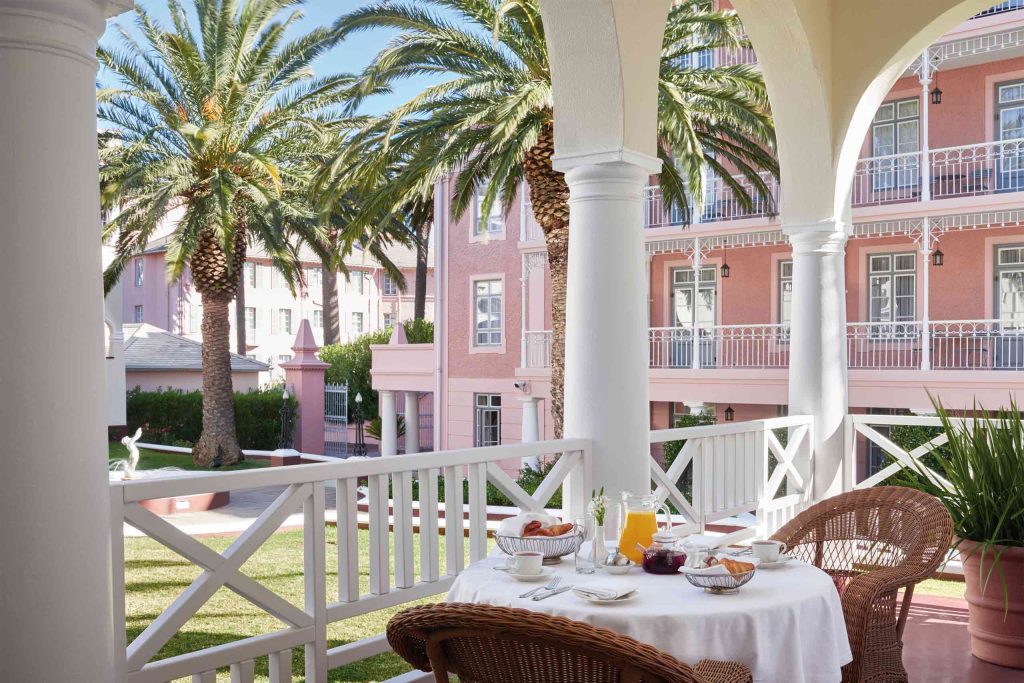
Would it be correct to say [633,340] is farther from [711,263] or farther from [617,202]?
[711,263]

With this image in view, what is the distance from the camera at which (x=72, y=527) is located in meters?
2.33

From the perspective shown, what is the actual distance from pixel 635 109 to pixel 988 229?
1261 cm

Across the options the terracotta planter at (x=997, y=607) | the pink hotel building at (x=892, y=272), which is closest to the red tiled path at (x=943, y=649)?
the terracotta planter at (x=997, y=607)

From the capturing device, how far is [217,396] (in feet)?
60.8

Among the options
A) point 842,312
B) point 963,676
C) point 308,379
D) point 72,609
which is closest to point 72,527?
point 72,609

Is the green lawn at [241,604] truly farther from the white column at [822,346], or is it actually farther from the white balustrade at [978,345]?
the white balustrade at [978,345]

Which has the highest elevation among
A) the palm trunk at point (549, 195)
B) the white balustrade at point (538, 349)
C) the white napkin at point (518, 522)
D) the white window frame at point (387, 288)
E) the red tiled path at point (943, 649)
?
the white window frame at point (387, 288)

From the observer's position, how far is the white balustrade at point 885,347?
1524 cm

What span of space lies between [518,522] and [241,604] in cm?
528

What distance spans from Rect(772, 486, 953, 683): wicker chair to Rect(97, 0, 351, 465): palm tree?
11.5 meters

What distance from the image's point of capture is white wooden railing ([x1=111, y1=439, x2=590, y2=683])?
9.73 ft

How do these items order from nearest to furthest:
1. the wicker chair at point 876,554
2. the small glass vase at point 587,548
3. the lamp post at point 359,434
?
the small glass vase at point 587,548
the wicker chair at point 876,554
the lamp post at point 359,434

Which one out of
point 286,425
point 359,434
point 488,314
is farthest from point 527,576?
point 359,434

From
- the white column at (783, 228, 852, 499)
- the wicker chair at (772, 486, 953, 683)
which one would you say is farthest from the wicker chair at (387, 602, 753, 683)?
the white column at (783, 228, 852, 499)
